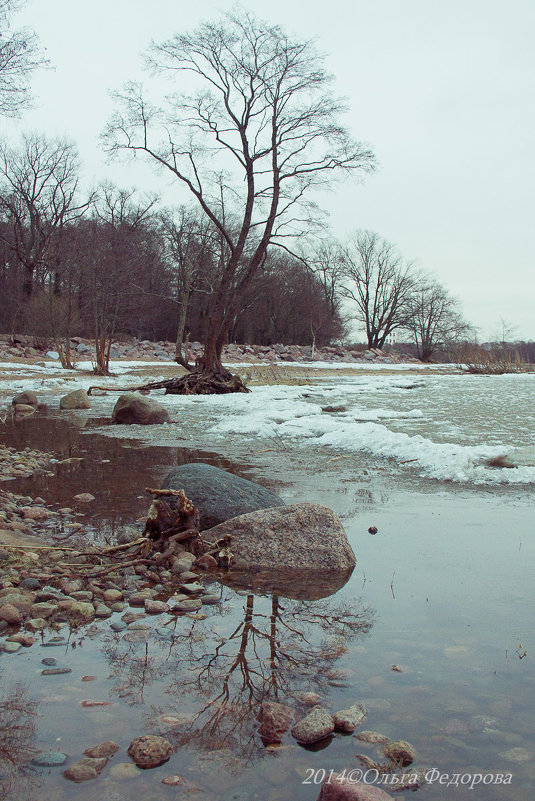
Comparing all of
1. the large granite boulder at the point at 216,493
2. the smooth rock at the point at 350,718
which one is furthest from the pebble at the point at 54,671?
the large granite boulder at the point at 216,493

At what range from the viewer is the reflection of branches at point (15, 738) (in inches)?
65.5

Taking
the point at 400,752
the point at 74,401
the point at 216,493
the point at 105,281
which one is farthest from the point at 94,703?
the point at 105,281

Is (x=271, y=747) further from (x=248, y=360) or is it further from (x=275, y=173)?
(x=248, y=360)

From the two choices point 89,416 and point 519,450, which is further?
point 89,416

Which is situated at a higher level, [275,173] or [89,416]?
[275,173]

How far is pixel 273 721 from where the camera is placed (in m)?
1.96

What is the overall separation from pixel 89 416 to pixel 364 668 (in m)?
10.7

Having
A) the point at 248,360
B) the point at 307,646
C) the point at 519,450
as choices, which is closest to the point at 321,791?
the point at 307,646

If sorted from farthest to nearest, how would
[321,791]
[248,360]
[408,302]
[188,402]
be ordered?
[408,302]
[248,360]
[188,402]
[321,791]

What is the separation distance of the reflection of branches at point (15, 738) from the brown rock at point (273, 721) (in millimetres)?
697

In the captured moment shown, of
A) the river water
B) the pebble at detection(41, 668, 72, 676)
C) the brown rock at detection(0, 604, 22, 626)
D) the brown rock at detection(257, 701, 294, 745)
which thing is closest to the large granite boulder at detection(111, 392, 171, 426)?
the river water

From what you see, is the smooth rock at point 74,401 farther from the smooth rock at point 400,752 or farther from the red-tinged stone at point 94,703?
the smooth rock at point 400,752

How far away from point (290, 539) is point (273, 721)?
1788mm

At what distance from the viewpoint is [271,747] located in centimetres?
185
